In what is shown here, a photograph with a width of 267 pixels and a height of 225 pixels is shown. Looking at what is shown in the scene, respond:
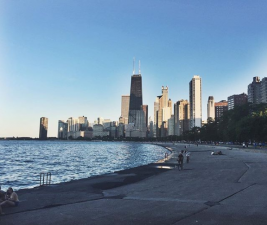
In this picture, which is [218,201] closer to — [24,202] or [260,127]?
[24,202]

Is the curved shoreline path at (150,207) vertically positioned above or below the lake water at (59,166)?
above

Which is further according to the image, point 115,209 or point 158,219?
point 115,209

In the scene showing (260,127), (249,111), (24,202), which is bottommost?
(24,202)

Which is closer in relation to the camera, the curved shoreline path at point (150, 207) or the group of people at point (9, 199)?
the curved shoreline path at point (150, 207)

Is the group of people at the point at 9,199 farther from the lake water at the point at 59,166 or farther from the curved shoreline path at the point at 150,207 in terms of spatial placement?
the lake water at the point at 59,166

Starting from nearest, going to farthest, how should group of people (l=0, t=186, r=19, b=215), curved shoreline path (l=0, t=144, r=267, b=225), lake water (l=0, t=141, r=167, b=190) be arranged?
1. curved shoreline path (l=0, t=144, r=267, b=225)
2. group of people (l=0, t=186, r=19, b=215)
3. lake water (l=0, t=141, r=167, b=190)

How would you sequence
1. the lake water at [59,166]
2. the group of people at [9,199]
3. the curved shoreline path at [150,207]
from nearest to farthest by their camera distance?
the curved shoreline path at [150,207] < the group of people at [9,199] < the lake water at [59,166]

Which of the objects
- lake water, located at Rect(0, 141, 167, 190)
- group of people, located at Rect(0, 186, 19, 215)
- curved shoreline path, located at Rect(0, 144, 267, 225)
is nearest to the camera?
curved shoreline path, located at Rect(0, 144, 267, 225)

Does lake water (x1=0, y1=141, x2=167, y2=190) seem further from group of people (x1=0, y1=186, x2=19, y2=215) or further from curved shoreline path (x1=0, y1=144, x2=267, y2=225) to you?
curved shoreline path (x1=0, y1=144, x2=267, y2=225)

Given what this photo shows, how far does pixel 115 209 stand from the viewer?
43.1 feet

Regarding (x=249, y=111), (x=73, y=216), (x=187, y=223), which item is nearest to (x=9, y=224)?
(x=73, y=216)

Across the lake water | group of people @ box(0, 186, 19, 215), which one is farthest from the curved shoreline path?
the lake water

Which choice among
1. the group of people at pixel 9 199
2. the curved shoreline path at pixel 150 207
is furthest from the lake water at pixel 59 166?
the curved shoreline path at pixel 150 207

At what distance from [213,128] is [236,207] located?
181 m
